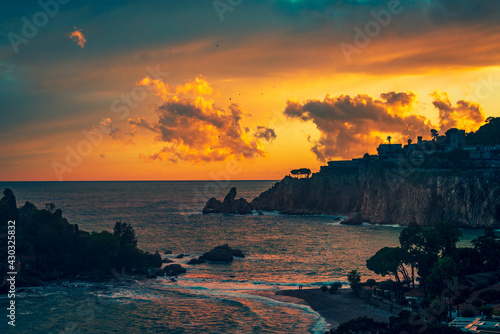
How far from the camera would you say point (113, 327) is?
197 ft

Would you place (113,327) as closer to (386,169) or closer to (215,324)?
(215,324)

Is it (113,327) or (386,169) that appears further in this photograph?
(386,169)

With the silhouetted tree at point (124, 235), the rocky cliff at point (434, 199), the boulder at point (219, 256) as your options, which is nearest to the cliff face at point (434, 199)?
the rocky cliff at point (434, 199)

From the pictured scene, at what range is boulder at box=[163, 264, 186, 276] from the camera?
291ft

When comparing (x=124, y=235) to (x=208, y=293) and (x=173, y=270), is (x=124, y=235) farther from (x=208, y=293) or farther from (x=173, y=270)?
(x=208, y=293)

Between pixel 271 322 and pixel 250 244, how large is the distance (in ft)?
213

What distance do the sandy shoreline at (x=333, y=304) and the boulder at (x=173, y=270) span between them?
66.4 ft

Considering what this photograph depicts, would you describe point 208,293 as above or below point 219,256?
below

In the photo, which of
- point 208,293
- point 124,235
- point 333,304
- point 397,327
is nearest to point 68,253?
point 124,235

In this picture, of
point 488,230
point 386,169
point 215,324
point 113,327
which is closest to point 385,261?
point 488,230

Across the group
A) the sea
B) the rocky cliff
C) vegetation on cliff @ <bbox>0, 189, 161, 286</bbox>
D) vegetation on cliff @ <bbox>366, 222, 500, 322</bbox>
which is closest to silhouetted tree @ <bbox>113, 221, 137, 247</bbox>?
vegetation on cliff @ <bbox>0, 189, 161, 286</bbox>

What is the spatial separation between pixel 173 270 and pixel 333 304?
3615cm

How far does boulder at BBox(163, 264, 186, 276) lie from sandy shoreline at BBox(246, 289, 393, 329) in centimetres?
2025

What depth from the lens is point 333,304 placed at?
67562 mm
